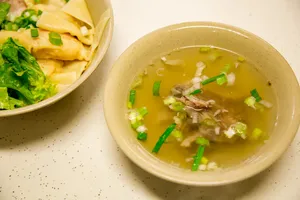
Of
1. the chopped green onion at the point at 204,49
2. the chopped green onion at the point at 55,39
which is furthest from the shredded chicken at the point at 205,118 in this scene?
the chopped green onion at the point at 55,39

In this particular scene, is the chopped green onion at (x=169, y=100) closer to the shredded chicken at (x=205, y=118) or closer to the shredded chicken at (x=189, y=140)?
the shredded chicken at (x=205, y=118)

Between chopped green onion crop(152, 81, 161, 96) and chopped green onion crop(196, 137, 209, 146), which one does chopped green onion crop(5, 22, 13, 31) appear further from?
chopped green onion crop(196, 137, 209, 146)

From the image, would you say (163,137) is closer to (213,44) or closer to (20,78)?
(213,44)

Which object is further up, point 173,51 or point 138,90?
point 173,51

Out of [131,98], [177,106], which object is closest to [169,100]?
[177,106]

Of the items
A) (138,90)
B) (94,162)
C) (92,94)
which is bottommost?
(94,162)

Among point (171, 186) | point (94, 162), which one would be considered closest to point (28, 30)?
point (94, 162)

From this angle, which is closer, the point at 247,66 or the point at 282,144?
the point at 282,144

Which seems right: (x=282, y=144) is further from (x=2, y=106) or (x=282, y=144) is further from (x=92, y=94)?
(x=2, y=106)

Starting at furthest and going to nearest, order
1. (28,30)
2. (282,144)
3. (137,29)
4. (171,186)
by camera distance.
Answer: (137,29)
(28,30)
(171,186)
(282,144)
